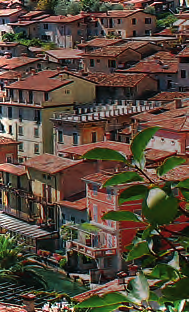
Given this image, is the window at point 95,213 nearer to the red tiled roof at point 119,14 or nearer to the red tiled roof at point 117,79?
the red tiled roof at point 117,79

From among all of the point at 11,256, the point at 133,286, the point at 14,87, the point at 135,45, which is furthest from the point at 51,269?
the point at 133,286

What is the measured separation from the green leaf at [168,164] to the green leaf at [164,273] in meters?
0.12

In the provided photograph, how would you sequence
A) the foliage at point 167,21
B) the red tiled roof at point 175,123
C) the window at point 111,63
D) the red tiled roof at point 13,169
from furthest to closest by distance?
the foliage at point 167,21 < the window at point 111,63 < the red tiled roof at point 13,169 < the red tiled roof at point 175,123

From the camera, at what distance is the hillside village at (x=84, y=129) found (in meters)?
16.5

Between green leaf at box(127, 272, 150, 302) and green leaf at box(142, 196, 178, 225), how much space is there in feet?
0.32

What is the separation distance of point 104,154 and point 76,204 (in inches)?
665

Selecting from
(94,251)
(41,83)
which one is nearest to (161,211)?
(94,251)

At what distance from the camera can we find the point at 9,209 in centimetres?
2025

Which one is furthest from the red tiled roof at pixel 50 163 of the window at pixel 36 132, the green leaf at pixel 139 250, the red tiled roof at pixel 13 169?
the green leaf at pixel 139 250

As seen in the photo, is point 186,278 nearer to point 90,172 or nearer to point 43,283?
point 43,283

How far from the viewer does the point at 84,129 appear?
20.5 m

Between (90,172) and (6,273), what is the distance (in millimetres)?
4619

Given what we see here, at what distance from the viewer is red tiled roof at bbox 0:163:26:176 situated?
776 inches

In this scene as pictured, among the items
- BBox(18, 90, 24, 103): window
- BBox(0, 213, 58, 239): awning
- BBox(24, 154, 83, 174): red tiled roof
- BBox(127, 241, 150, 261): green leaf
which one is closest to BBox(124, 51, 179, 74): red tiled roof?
BBox(18, 90, 24, 103): window
